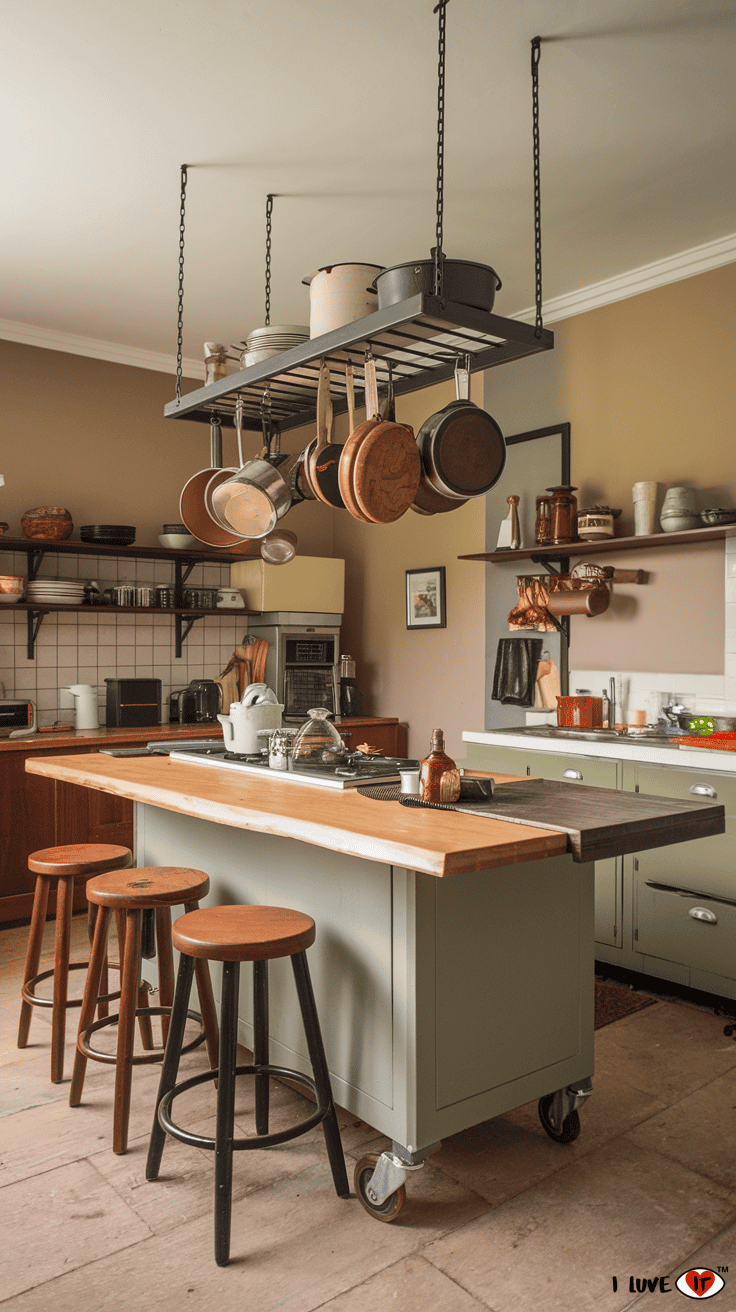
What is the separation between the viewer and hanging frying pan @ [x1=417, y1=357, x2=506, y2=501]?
2.44 metres

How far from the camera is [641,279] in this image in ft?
13.8

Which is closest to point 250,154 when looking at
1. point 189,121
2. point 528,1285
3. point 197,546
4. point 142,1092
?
point 189,121

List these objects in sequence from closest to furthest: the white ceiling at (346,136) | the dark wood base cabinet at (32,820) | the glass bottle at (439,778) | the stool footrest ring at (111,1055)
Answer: the glass bottle at (439,778) < the stool footrest ring at (111,1055) < the white ceiling at (346,136) < the dark wood base cabinet at (32,820)

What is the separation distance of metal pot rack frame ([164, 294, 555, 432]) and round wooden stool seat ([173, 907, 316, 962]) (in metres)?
1.48

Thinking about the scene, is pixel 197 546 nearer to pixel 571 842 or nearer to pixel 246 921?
pixel 246 921

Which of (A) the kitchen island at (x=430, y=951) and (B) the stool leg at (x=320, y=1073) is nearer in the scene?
(A) the kitchen island at (x=430, y=951)

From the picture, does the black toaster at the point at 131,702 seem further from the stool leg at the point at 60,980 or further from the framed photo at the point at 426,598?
the stool leg at the point at 60,980

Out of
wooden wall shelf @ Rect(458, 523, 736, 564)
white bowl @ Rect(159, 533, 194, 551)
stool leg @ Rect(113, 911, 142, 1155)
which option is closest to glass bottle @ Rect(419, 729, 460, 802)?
stool leg @ Rect(113, 911, 142, 1155)

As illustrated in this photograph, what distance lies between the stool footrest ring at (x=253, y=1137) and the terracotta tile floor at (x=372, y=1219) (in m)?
0.17

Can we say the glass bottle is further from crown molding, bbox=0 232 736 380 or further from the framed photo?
the framed photo

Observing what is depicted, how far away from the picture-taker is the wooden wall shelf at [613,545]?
3699mm

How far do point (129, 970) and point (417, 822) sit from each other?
900 millimetres

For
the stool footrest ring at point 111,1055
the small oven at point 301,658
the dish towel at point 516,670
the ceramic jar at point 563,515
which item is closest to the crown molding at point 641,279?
the ceramic jar at point 563,515

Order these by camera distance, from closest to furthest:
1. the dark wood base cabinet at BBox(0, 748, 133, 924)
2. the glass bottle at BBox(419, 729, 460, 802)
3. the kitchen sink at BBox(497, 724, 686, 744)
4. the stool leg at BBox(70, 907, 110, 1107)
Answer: the glass bottle at BBox(419, 729, 460, 802), the stool leg at BBox(70, 907, 110, 1107), the kitchen sink at BBox(497, 724, 686, 744), the dark wood base cabinet at BBox(0, 748, 133, 924)
